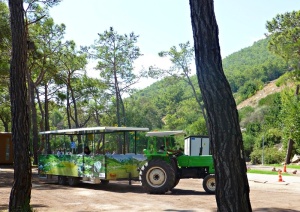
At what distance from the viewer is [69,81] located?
1592 inches

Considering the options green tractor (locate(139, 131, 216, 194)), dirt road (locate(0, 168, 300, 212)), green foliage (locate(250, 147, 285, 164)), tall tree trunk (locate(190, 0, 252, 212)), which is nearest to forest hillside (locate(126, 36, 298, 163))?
green foliage (locate(250, 147, 285, 164))

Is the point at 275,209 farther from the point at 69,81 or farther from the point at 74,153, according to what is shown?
the point at 69,81

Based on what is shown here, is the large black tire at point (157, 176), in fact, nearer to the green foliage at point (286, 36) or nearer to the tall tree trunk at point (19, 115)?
the tall tree trunk at point (19, 115)

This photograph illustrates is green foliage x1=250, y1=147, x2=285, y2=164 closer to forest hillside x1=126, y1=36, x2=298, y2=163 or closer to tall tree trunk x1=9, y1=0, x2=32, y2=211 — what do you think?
forest hillside x1=126, y1=36, x2=298, y2=163

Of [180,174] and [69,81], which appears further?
[69,81]

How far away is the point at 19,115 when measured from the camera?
9.05 meters

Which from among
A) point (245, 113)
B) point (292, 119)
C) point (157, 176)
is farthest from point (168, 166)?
point (245, 113)

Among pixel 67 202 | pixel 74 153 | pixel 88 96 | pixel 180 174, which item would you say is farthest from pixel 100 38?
pixel 67 202

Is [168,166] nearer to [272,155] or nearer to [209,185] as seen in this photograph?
[209,185]

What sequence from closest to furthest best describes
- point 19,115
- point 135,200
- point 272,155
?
point 19,115
point 135,200
point 272,155

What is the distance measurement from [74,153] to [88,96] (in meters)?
28.3

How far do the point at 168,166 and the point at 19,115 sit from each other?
7.52 meters

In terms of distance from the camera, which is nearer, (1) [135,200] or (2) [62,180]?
(1) [135,200]

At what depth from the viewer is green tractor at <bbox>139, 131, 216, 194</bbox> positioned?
50.6 ft
